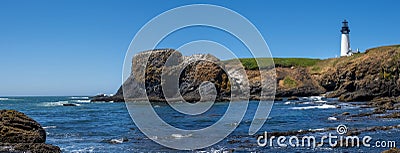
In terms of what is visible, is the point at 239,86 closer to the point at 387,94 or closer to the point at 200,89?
the point at 200,89

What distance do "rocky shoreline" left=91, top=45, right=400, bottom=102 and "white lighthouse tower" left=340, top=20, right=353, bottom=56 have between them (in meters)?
3.67

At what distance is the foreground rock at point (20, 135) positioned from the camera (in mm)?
13992

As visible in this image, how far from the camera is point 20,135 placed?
51.6 feet

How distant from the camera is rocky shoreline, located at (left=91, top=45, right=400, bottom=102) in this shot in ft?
211

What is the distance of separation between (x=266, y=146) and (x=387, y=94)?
4325cm

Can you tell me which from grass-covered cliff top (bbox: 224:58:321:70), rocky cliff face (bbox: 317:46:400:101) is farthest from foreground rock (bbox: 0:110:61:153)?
grass-covered cliff top (bbox: 224:58:321:70)

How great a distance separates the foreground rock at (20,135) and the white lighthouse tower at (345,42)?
81.3 meters

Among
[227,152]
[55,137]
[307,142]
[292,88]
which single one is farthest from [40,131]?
[292,88]

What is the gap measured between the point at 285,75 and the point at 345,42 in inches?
631
